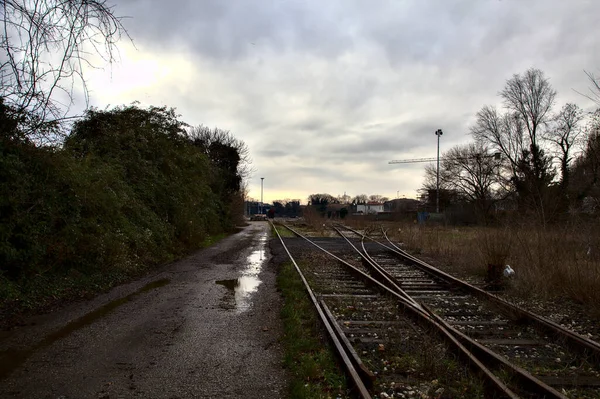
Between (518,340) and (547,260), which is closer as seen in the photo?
(518,340)

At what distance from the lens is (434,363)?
15.4 ft

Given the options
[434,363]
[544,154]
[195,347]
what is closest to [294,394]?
[434,363]

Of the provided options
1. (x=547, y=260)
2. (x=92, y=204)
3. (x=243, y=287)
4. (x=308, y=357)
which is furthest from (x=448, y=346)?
(x=92, y=204)

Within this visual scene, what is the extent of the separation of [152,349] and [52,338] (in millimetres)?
1557

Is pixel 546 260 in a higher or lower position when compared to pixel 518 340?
higher

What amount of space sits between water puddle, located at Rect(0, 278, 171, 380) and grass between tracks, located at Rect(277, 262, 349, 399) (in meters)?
3.17

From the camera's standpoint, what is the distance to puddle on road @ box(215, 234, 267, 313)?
8.31 meters

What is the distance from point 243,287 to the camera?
33.9 feet

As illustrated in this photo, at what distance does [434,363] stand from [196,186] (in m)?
18.3

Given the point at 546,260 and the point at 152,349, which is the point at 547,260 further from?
the point at 152,349

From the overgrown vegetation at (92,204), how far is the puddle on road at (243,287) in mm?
2853

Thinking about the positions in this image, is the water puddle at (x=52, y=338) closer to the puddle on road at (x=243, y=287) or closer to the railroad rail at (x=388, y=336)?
the puddle on road at (x=243, y=287)

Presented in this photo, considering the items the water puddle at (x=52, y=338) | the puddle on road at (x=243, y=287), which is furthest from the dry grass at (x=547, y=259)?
the water puddle at (x=52, y=338)

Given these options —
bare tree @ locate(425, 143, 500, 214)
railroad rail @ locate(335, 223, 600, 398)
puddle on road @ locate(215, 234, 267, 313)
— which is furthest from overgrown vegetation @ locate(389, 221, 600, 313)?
bare tree @ locate(425, 143, 500, 214)
